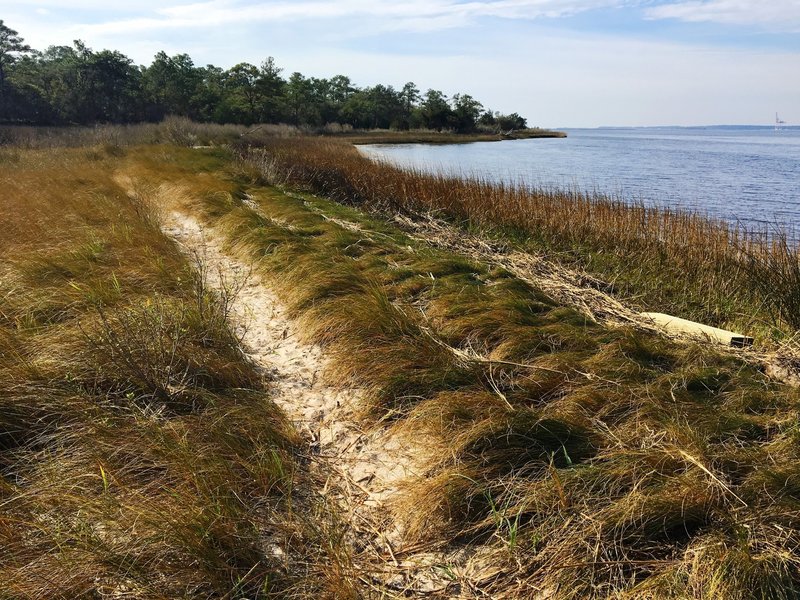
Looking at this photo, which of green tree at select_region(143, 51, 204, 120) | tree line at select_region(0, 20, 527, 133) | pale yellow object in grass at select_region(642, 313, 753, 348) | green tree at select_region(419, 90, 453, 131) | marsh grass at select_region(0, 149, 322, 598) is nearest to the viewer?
marsh grass at select_region(0, 149, 322, 598)

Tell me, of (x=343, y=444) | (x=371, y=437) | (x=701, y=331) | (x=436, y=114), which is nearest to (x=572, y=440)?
(x=371, y=437)

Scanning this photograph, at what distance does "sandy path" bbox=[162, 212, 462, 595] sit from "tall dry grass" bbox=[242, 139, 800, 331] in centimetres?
397

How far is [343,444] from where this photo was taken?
2.79 metres

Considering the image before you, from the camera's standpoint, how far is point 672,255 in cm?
706

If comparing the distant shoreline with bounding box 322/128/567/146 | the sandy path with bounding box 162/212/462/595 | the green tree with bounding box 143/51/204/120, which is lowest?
the sandy path with bounding box 162/212/462/595

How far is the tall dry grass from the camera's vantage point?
17.5 ft

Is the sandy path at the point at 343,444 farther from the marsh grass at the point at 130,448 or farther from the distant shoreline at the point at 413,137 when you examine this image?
the distant shoreline at the point at 413,137

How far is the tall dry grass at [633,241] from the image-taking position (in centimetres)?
532

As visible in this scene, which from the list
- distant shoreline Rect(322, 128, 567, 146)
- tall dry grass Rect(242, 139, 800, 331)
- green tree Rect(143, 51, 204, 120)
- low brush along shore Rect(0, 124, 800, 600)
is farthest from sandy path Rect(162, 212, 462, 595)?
green tree Rect(143, 51, 204, 120)

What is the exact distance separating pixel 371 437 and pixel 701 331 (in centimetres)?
310

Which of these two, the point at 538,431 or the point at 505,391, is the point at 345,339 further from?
the point at 538,431

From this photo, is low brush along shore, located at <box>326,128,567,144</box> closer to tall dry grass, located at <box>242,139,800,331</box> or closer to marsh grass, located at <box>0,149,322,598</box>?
tall dry grass, located at <box>242,139,800,331</box>

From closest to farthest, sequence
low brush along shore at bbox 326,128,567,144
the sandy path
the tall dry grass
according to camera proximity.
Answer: the sandy path, the tall dry grass, low brush along shore at bbox 326,128,567,144

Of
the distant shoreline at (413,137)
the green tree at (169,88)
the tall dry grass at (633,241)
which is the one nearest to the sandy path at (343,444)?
the tall dry grass at (633,241)
